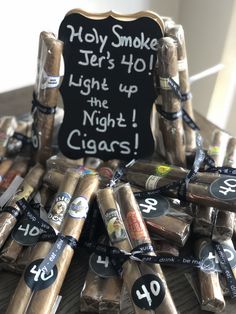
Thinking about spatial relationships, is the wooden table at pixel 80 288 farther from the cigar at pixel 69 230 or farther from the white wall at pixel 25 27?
the white wall at pixel 25 27

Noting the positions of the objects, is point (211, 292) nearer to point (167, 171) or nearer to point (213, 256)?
point (213, 256)

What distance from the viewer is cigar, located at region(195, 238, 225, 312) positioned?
2.41 feet

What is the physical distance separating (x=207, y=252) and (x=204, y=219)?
0.21 ft

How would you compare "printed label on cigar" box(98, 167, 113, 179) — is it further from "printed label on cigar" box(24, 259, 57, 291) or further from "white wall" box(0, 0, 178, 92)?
"white wall" box(0, 0, 178, 92)

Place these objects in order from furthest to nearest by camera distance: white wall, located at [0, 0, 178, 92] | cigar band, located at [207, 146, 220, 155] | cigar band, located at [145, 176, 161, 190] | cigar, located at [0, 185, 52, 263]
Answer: white wall, located at [0, 0, 178, 92]
cigar band, located at [207, 146, 220, 155]
cigar band, located at [145, 176, 161, 190]
cigar, located at [0, 185, 52, 263]

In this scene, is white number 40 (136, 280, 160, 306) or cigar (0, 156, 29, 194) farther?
cigar (0, 156, 29, 194)

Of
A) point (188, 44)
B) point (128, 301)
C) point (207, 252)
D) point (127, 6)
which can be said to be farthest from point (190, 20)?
point (128, 301)

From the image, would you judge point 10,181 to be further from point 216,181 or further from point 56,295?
point 216,181

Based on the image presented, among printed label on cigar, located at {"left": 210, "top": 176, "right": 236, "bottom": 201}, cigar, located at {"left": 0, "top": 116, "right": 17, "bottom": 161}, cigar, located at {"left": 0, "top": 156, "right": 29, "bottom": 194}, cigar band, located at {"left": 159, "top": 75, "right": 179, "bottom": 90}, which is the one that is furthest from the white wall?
printed label on cigar, located at {"left": 210, "top": 176, "right": 236, "bottom": 201}

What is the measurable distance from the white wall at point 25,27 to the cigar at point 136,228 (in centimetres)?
79

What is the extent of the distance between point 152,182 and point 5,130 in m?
0.42

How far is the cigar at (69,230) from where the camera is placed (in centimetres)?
70

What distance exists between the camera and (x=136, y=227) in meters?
0.77

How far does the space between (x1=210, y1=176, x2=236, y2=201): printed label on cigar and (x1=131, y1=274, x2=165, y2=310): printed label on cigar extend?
8.3 inches
